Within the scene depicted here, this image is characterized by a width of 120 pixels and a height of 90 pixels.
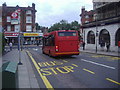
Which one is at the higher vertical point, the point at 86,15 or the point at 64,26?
the point at 86,15

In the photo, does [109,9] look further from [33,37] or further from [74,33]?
[33,37]

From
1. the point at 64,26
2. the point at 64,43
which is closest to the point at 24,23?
the point at 64,26

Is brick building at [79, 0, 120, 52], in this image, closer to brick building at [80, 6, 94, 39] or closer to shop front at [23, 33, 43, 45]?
brick building at [80, 6, 94, 39]

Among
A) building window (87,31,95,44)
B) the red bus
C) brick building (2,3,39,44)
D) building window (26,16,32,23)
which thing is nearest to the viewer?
the red bus

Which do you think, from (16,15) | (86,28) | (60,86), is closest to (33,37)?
(86,28)

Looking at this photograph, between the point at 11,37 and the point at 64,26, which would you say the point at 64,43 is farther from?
the point at 64,26

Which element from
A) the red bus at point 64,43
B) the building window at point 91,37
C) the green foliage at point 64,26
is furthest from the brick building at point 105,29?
the green foliage at point 64,26

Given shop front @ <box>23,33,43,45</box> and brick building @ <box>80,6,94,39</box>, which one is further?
brick building @ <box>80,6,94,39</box>

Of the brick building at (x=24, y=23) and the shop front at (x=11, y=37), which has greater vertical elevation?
the brick building at (x=24, y=23)

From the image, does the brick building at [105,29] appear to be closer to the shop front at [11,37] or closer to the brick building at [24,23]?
the brick building at [24,23]

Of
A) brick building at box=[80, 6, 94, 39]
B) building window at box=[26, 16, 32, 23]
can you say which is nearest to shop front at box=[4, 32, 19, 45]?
building window at box=[26, 16, 32, 23]

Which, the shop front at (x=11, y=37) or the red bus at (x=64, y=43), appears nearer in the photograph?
the red bus at (x=64, y=43)

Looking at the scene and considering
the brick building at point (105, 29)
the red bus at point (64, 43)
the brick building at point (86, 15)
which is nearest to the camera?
the red bus at point (64, 43)

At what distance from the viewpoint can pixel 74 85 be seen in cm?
733
